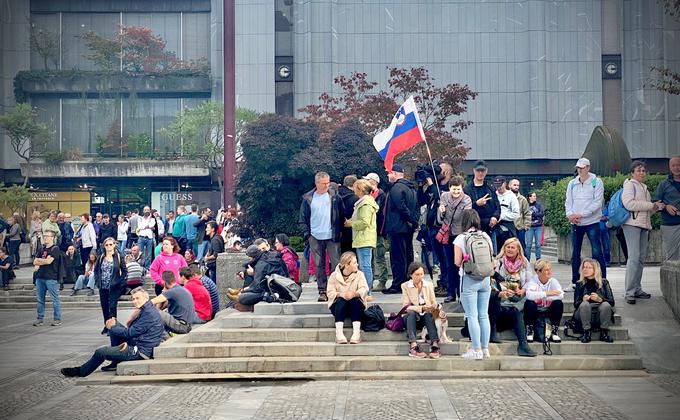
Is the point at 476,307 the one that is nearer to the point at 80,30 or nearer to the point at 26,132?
the point at 26,132

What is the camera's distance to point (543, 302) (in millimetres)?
12273

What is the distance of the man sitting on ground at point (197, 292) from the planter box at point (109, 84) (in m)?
39.6

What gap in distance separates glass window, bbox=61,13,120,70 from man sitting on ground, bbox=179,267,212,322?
42929 mm

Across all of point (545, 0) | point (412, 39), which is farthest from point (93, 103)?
point (545, 0)

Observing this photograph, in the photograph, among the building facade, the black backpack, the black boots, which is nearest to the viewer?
the black boots

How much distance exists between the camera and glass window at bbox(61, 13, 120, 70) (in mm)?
55969

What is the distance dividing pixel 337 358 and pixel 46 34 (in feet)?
154

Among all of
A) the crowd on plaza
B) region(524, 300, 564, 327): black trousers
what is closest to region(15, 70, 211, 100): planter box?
the crowd on plaza

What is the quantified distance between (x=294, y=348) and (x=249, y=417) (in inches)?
122

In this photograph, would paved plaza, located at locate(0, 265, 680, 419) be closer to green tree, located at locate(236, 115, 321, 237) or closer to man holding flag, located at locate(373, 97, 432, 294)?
man holding flag, located at locate(373, 97, 432, 294)

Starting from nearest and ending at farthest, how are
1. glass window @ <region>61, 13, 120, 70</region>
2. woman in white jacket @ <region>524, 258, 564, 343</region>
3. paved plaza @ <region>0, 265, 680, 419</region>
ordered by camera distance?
paved plaza @ <region>0, 265, 680, 419</region> < woman in white jacket @ <region>524, 258, 564, 343</region> < glass window @ <region>61, 13, 120, 70</region>

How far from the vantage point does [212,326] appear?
13766 mm

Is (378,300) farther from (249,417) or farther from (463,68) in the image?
(463,68)

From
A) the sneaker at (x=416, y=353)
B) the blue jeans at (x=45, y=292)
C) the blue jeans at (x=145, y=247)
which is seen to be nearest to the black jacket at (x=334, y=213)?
the sneaker at (x=416, y=353)
